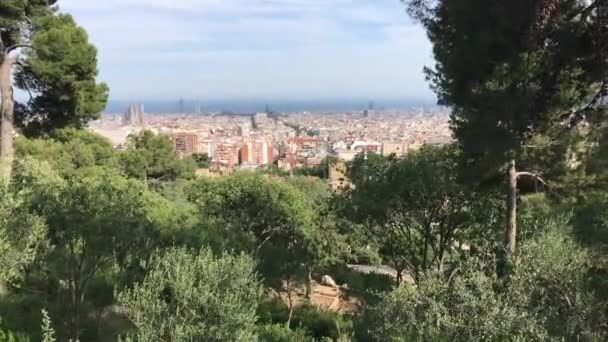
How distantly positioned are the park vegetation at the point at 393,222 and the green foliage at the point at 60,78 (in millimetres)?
56

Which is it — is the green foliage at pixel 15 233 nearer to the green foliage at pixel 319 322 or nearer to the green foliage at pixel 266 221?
the green foliage at pixel 266 221

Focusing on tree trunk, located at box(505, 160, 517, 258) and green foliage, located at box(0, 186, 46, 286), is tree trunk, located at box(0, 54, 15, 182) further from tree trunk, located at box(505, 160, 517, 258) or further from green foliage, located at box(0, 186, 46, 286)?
tree trunk, located at box(505, 160, 517, 258)

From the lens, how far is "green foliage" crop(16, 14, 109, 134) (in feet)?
42.5

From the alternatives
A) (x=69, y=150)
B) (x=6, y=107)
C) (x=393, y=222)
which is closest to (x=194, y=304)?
(x=393, y=222)

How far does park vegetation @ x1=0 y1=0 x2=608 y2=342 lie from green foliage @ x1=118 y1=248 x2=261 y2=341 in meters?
0.02

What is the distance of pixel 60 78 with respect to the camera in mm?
13555

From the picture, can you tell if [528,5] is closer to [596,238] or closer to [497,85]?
[497,85]

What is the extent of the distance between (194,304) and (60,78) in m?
9.82

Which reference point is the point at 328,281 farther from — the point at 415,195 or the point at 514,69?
the point at 514,69

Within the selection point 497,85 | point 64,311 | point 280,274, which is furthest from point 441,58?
point 64,311

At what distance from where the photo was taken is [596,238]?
8305 millimetres

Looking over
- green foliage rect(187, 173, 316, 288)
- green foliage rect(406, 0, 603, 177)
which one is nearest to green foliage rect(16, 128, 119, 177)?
green foliage rect(187, 173, 316, 288)

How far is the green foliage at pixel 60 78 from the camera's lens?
1295cm

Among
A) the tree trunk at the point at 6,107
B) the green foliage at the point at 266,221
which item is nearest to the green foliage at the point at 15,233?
the green foliage at the point at 266,221
